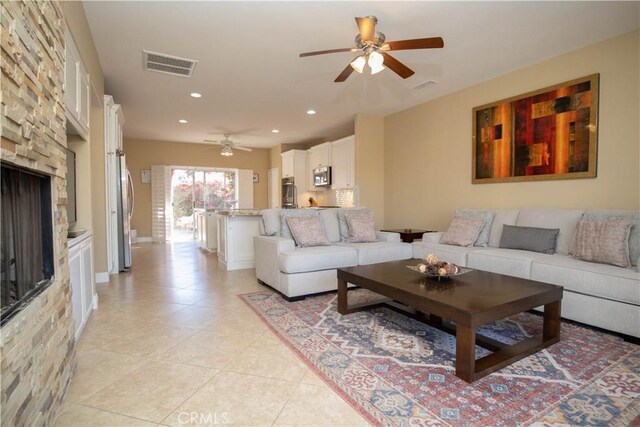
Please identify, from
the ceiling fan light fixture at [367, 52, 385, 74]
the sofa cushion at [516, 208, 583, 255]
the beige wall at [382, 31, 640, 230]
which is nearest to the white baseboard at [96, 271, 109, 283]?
the ceiling fan light fixture at [367, 52, 385, 74]

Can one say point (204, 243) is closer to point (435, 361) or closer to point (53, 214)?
point (53, 214)

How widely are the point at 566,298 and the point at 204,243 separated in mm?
6452

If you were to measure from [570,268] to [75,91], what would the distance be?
4241 millimetres

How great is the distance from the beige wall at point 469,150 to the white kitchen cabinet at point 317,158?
1.45 metres

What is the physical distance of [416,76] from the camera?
418 cm

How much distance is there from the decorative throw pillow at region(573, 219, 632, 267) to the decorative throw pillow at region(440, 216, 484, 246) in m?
1.00

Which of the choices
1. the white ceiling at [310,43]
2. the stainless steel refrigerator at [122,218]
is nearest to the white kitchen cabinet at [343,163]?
the white ceiling at [310,43]

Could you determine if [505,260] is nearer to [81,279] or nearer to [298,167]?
[81,279]

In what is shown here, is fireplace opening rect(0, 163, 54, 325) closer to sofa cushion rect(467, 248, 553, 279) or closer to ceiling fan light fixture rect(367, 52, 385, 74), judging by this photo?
ceiling fan light fixture rect(367, 52, 385, 74)

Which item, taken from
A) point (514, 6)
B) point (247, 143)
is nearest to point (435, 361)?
point (514, 6)

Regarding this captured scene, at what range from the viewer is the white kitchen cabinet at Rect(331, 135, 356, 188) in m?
6.24

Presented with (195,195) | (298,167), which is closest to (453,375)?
(298,167)

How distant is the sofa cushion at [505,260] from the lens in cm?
300

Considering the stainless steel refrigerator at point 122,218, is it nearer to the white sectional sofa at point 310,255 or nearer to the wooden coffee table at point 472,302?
the white sectional sofa at point 310,255
